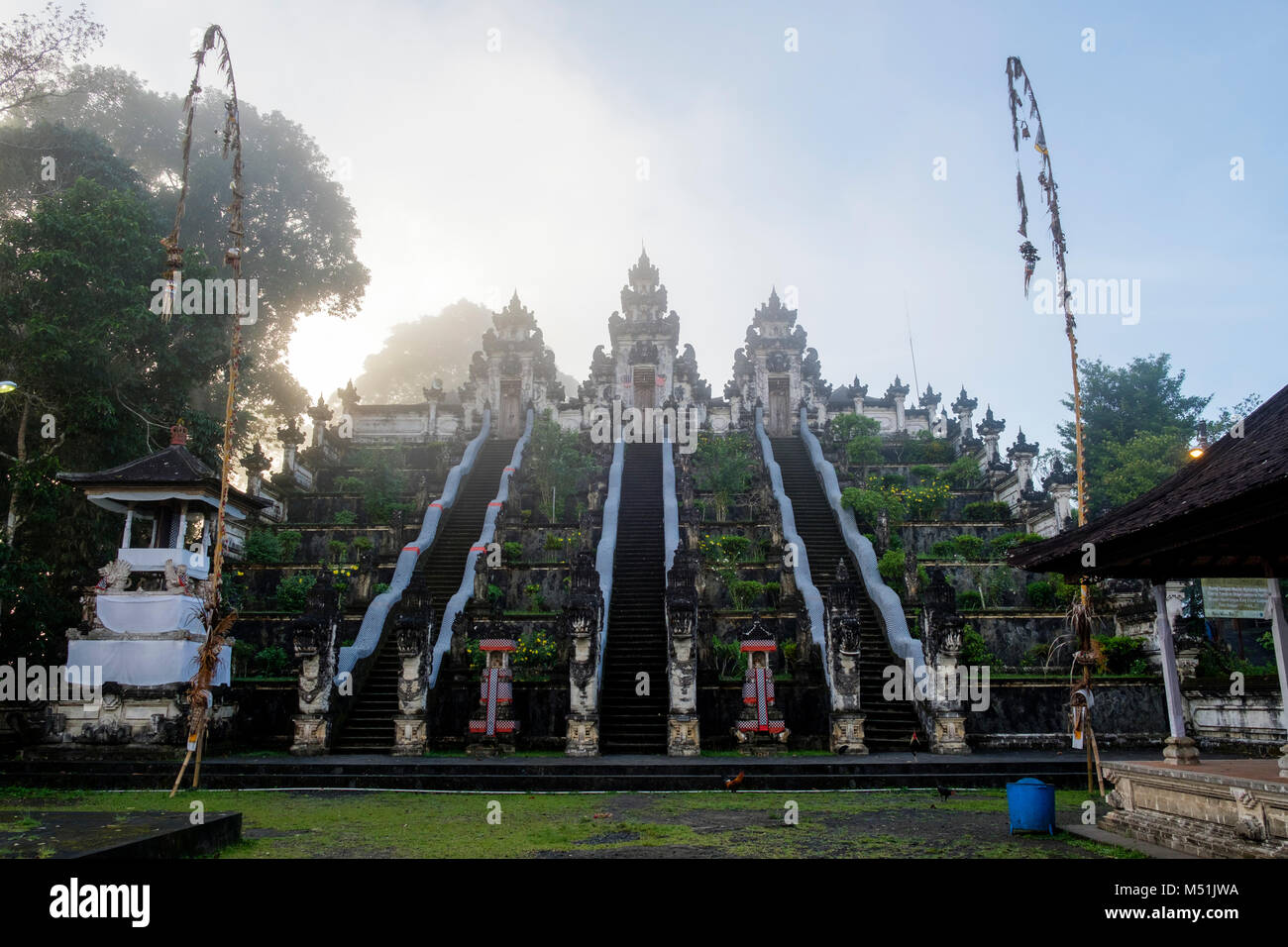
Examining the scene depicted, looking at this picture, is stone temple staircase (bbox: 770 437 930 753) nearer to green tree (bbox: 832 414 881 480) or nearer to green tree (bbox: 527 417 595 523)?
green tree (bbox: 832 414 881 480)

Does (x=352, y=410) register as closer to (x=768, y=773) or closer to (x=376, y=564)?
(x=376, y=564)

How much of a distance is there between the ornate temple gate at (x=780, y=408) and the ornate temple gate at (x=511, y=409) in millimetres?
11534

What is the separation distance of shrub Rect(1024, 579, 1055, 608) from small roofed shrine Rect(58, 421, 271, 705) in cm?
1734

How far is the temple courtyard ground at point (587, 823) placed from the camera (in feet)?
23.9

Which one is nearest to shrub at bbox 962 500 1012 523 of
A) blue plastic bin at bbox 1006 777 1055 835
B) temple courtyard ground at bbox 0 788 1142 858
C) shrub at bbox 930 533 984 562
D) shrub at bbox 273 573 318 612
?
shrub at bbox 930 533 984 562

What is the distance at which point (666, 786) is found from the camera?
12.3m

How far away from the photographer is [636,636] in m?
18.0

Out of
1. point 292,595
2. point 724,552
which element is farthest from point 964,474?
point 292,595

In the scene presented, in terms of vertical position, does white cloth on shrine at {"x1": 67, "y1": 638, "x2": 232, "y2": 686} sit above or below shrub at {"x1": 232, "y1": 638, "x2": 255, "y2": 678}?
above

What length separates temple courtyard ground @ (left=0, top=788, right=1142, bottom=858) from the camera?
7.27m

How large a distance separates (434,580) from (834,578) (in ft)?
32.8

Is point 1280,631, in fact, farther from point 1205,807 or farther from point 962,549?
point 962,549
